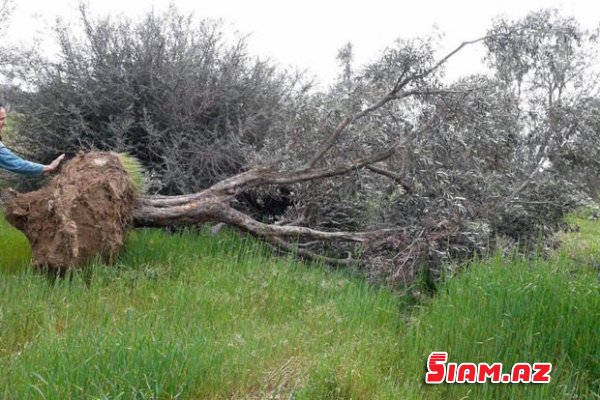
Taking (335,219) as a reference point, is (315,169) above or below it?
above

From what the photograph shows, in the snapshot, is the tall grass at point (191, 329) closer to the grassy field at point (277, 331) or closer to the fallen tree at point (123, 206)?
the grassy field at point (277, 331)

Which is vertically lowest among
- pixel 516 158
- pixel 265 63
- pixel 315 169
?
pixel 315 169

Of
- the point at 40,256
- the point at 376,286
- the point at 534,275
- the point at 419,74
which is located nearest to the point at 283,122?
the point at 419,74

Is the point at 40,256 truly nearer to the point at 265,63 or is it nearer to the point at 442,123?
the point at 442,123

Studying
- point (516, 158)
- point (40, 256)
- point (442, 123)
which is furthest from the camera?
point (516, 158)

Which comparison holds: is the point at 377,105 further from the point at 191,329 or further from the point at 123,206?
the point at 191,329

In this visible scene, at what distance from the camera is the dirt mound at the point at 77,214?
4.95 meters

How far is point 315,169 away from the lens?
6.54m

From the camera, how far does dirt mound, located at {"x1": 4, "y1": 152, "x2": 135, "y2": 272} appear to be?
16.2ft

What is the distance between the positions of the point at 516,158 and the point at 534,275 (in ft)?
11.3

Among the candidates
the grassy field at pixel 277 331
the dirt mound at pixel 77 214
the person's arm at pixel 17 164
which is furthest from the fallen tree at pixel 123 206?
the grassy field at pixel 277 331

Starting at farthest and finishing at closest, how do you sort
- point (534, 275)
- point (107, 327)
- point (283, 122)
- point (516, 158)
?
point (283, 122)
point (516, 158)
point (534, 275)
point (107, 327)

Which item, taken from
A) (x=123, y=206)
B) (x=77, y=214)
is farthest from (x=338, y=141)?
(x=77, y=214)

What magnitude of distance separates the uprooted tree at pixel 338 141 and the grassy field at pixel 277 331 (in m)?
0.73
